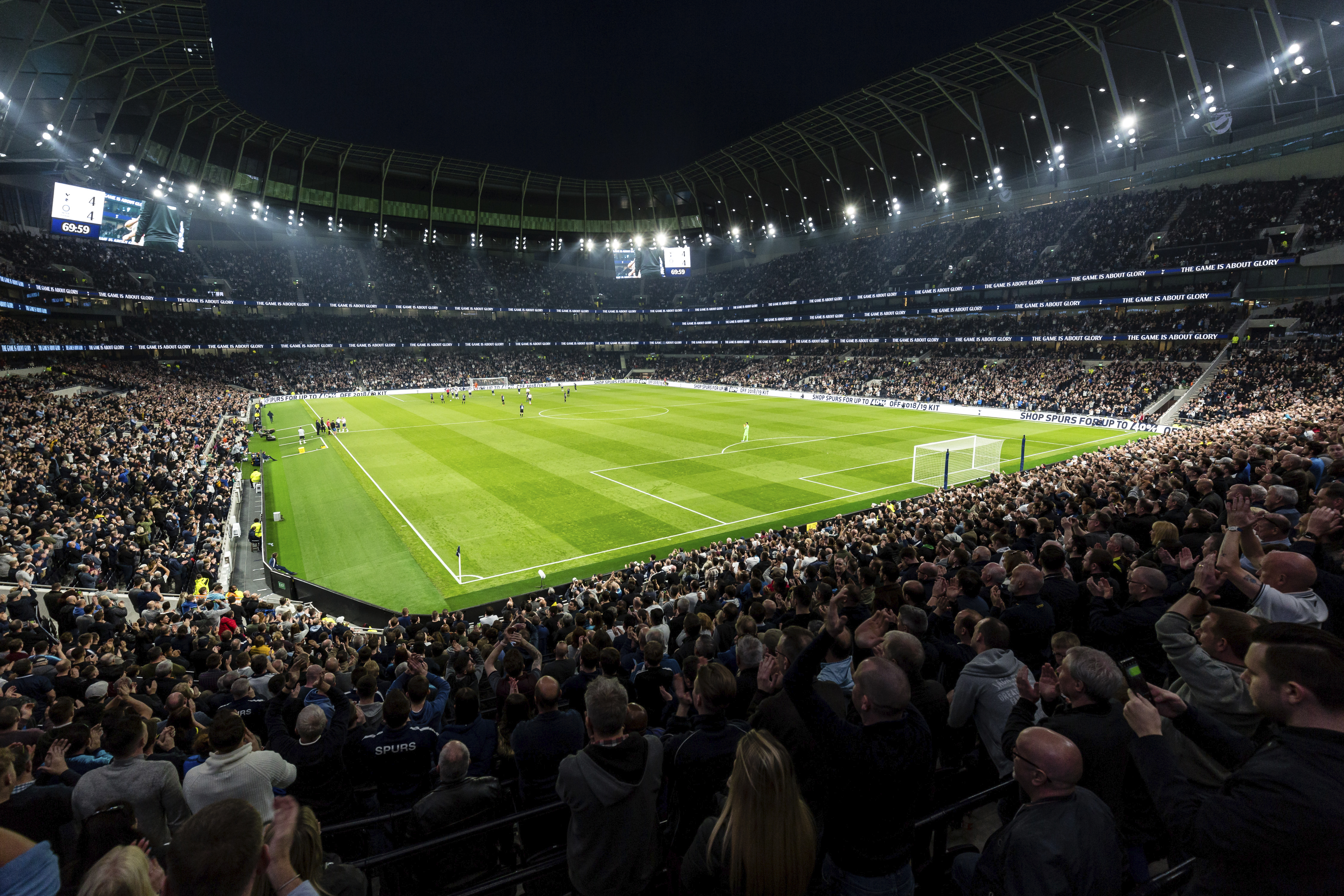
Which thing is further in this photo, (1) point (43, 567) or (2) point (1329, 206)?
(2) point (1329, 206)

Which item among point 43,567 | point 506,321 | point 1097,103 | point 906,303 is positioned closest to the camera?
point 43,567

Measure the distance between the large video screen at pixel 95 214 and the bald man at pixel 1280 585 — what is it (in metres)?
64.3

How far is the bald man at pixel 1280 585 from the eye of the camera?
374cm

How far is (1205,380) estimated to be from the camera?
4231 centimetres

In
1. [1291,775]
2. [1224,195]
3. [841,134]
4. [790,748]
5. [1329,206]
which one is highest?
[841,134]

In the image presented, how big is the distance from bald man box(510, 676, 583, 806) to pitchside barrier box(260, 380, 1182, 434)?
41.7 m

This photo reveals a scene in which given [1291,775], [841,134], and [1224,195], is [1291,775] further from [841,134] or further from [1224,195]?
[841,134]

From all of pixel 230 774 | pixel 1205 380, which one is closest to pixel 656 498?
pixel 230 774

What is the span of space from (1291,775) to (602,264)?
125 m

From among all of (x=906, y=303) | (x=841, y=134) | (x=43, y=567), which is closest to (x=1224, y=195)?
(x=906, y=303)

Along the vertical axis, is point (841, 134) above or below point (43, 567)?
above

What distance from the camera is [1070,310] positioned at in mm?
58969

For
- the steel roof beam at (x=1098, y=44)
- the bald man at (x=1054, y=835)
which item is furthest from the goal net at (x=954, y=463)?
the steel roof beam at (x=1098, y=44)

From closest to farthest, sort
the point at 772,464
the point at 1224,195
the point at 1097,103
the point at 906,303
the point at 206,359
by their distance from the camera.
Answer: the point at 772,464
the point at 1224,195
the point at 1097,103
the point at 206,359
the point at 906,303
